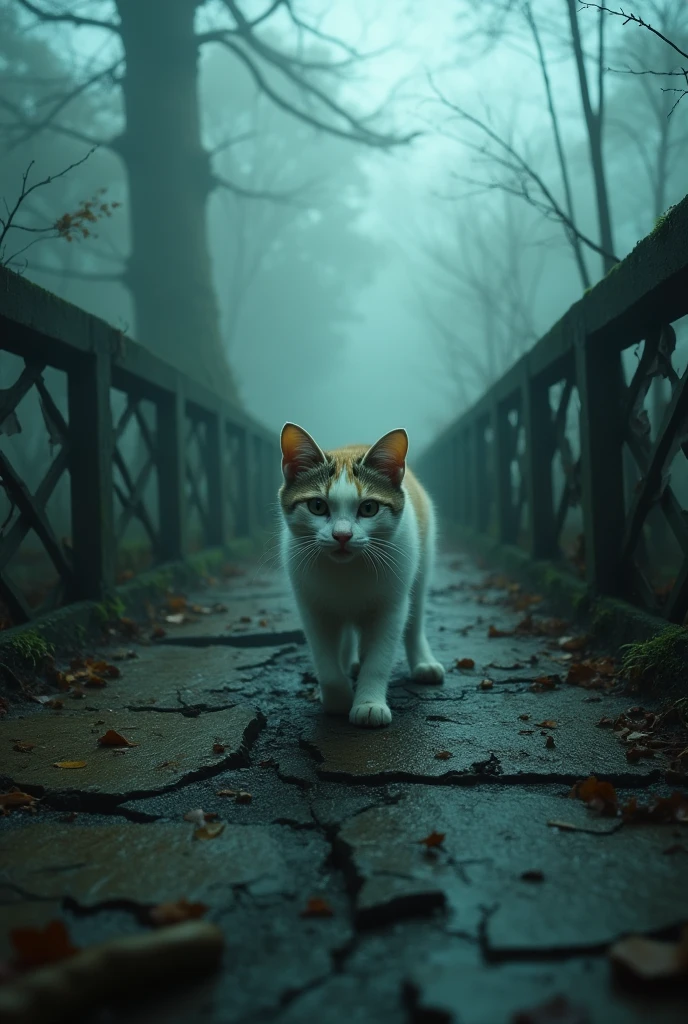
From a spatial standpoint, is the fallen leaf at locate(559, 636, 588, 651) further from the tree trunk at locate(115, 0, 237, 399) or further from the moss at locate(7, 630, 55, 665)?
the tree trunk at locate(115, 0, 237, 399)

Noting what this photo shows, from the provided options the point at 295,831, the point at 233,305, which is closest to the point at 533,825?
the point at 295,831

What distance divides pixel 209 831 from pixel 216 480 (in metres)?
6.97

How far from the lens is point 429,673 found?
3.51 meters

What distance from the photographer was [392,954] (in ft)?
4.53

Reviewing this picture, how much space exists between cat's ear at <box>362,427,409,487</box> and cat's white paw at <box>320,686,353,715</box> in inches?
33.7

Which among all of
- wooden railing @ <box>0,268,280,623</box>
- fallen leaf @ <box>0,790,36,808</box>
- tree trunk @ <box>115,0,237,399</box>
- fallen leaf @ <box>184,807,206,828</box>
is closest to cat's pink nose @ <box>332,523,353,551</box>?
fallen leaf @ <box>184,807,206,828</box>

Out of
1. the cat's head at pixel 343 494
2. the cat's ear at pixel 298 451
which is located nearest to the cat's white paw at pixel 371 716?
the cat's head at pixel 343 494

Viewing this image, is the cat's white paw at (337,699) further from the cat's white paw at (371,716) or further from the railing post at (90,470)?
the railing post at (90,470)

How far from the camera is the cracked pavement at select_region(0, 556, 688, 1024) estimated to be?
128 centimetres

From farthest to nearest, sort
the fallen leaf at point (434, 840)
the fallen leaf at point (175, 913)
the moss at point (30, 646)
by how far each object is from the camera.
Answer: the moss at point (30, 646)
the fallen leaf at point (434, 840)
the fallen leaf at point (175, 913)

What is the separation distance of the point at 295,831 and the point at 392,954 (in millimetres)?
638

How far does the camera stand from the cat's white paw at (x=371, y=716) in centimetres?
279

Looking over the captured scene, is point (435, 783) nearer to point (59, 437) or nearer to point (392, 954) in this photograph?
point (392, 954)

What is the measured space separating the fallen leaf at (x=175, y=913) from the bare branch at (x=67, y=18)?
975 cm
